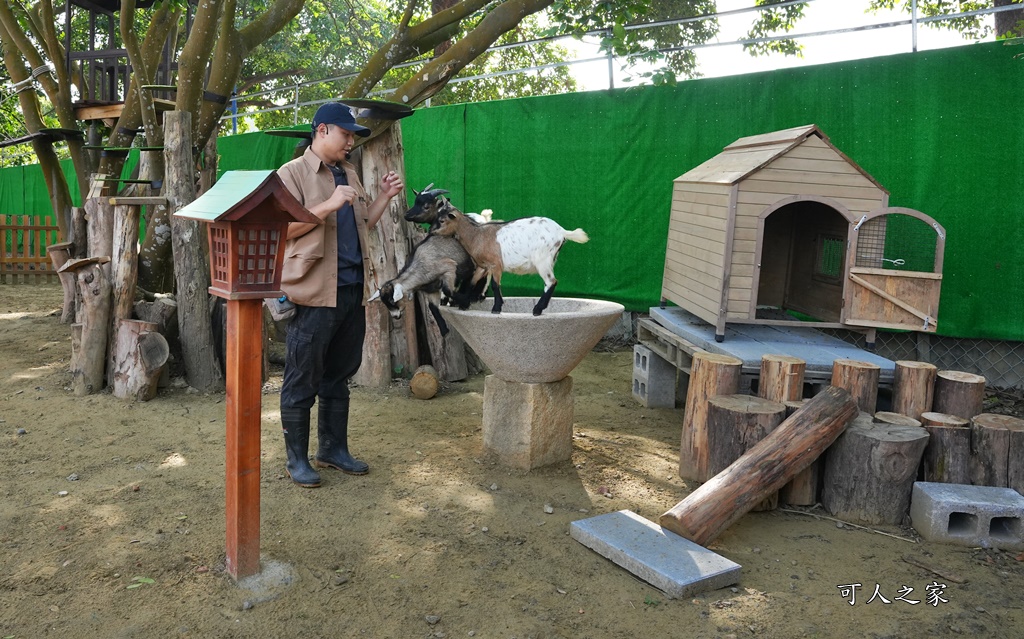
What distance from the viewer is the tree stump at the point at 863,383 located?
13.3 feet

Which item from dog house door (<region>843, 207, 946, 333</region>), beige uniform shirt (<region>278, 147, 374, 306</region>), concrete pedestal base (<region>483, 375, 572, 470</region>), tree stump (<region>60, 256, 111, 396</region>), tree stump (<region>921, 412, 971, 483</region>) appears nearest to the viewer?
beige uniform shirt (<region>278, 147, 374, 306</region>)

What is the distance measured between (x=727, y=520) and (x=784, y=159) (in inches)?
93.3

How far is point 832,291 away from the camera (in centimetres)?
546

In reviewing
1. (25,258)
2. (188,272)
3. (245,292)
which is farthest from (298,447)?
(25,258)

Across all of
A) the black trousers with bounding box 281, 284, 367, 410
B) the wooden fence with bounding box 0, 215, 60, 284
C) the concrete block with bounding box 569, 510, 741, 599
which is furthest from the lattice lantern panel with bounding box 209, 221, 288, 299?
the wooden fence with bounding box 0, 215, 60, 284

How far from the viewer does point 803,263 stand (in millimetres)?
5965

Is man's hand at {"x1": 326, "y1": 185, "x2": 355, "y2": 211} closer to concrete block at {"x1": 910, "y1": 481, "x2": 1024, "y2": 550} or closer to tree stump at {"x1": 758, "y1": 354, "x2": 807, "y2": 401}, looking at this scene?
tree stump at {"x1": 758, "y1": 354, "x2": 807, "y2": 401}

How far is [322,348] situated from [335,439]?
0.64 meters

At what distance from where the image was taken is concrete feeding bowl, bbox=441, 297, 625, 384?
4.04 m

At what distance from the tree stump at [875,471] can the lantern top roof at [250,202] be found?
2704 mm

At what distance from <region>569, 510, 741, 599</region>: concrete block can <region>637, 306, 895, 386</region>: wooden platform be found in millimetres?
1475

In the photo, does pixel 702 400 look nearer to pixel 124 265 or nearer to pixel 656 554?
pixel 656 554

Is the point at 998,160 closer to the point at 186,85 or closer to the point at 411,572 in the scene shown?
the point at 411,572

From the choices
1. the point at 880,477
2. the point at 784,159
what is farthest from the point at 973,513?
the point at 784,159
